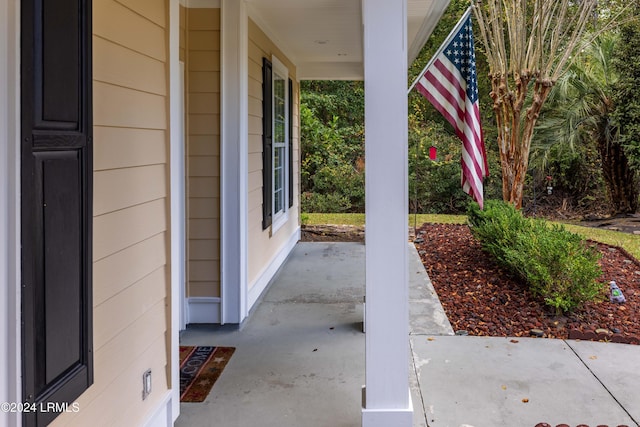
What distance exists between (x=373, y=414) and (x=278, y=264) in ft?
13.2

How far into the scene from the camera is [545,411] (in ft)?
10.3

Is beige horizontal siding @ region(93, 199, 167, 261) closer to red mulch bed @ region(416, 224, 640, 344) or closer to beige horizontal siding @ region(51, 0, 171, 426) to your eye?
beige horizontal siding @ region(51, 0, 171, 426)

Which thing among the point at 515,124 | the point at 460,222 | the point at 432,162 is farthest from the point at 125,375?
the point at 432,162

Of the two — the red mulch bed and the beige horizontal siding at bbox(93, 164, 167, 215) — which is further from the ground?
the beige horizontal siding at bbox(93, 164, 167, 215)

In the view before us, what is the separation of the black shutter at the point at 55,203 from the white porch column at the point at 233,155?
2.68 m

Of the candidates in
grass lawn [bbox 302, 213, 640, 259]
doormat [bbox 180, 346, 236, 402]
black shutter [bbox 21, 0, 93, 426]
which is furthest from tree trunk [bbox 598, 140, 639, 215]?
black shutter [bbox 21, 0, 93, 426]

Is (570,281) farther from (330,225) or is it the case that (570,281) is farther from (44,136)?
(330,225)

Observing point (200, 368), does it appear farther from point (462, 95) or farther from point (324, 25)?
point (324, 25)

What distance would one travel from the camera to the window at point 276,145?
5852 mm

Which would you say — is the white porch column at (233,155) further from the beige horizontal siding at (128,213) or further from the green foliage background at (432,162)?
the green foliage background at (432,162)

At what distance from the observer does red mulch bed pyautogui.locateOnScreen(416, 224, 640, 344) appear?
180 inches

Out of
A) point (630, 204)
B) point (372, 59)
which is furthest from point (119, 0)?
point (630, 204)

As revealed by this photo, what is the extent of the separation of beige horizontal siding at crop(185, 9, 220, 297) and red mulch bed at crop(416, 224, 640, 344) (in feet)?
6.74

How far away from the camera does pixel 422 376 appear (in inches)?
144
